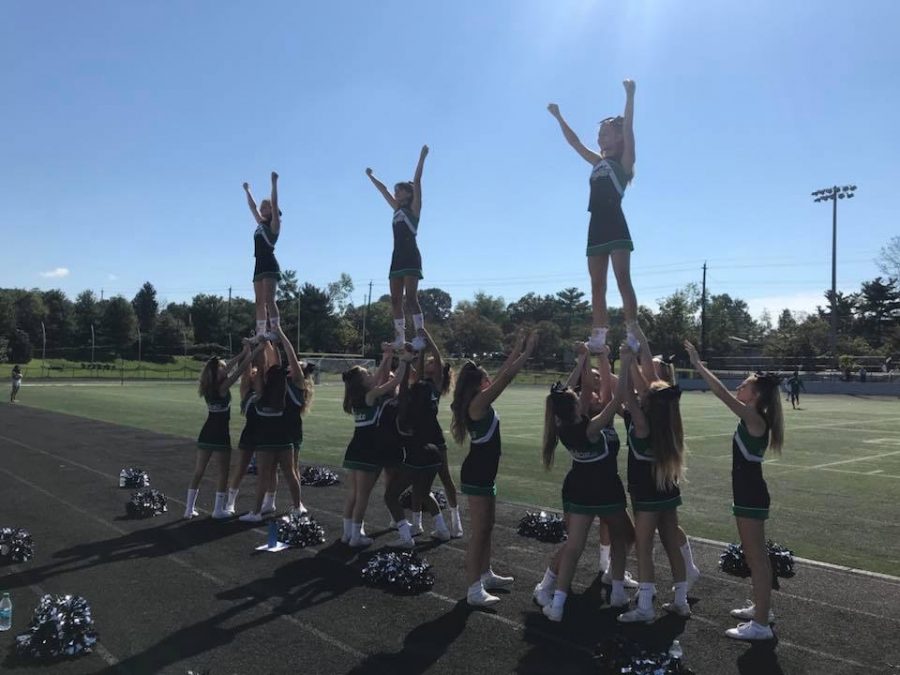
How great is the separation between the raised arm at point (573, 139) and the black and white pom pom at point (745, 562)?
13.3 feet

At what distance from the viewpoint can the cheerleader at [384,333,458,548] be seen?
24.7ft

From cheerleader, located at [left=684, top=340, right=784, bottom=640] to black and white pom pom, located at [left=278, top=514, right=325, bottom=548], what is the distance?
4681 mm

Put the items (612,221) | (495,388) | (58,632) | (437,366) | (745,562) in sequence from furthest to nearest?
1. (437,366)
2. (745,562)
3. (495,388)
4. (612,221)
5. (58,632)

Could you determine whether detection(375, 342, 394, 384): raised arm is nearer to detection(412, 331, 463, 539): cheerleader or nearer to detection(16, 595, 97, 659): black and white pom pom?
detection(412, 331, 463, 539): cheerleader

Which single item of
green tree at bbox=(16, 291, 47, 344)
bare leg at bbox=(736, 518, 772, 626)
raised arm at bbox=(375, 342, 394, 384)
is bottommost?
bare leg at bbox=(736, 518, 772, 626)

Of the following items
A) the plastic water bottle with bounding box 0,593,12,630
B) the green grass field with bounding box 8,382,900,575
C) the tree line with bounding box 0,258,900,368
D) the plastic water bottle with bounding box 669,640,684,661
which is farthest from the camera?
the tree line with bounding box 0,258,900,368

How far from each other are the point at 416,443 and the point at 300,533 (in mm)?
1780

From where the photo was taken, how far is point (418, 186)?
7.78 metres

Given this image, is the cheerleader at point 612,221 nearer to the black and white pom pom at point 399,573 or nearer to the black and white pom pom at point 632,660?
the black and white pom pom at point 632,660

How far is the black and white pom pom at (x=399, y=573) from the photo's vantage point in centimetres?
642

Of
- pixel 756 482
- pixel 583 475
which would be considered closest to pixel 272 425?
pixel 583 475

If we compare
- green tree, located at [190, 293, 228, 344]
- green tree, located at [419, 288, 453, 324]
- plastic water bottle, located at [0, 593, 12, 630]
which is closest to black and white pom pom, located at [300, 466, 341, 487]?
plastic water bottle, located at [0, 593, 12, 630]

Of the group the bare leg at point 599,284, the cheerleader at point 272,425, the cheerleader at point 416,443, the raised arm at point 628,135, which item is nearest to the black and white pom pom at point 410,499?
the cheerleader at point 416,443

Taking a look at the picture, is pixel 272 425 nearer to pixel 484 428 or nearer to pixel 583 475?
pixel 484 428
